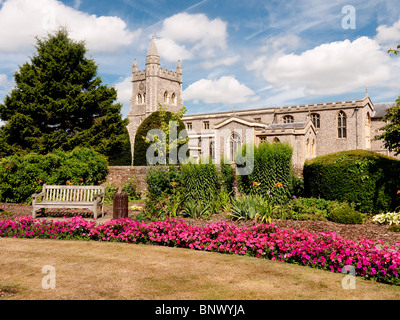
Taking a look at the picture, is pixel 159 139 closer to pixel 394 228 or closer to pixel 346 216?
pixel 346 216

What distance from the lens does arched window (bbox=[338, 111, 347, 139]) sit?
126 ft

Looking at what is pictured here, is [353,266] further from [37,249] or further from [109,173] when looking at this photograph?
[109,173]

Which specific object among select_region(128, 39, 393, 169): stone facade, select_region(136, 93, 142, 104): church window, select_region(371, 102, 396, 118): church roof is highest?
select_region(136, 93, 142, 104): church window

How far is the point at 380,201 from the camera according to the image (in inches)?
355

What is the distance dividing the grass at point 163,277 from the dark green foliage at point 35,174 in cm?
759

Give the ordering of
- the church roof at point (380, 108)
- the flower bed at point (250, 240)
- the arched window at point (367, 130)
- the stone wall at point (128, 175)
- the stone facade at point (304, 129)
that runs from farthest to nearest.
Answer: the church roof at point (380, 108) < the arched window at point (367, 130) < the stone facade at point (304, 129) < the stone wall at point (128, 175) < the flower bed at point (250, 240)

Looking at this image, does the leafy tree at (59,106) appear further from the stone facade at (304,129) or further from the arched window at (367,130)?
the arched window at (367,130)

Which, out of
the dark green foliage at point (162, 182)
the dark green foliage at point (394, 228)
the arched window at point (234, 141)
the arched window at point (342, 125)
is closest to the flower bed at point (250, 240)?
the dark green foliage at point (394, 228)

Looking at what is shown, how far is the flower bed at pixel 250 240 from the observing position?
5230 mm

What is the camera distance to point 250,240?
21.1 ft

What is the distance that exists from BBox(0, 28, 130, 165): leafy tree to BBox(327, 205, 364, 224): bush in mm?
14681

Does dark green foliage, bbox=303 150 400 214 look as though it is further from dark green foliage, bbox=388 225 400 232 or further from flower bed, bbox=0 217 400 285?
flower bed, bbox=0 217 400 285

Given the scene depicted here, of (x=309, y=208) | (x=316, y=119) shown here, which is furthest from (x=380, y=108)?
(x=309, y=208)

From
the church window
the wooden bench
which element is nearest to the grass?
the wooden bench
